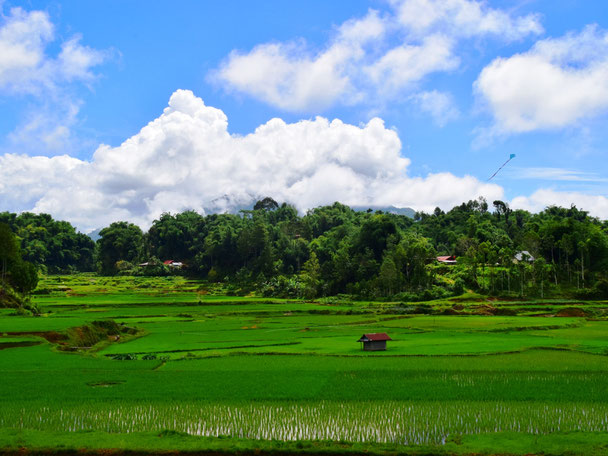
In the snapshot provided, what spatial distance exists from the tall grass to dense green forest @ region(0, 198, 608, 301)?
60214 millimetres

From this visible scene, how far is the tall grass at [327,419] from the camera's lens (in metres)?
14.6

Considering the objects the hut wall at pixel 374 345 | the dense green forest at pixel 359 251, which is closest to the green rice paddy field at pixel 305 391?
the hut wall at pixel 374 345

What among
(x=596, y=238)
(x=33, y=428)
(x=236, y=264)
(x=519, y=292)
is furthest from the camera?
(x=236, y=264)

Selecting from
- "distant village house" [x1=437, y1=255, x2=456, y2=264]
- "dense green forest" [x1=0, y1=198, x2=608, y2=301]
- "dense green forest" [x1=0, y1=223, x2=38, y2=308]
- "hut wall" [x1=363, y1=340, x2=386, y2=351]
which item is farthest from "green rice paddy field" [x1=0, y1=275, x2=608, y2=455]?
"distant village house" [x1=437, y1=255, x2=456, y2=264]

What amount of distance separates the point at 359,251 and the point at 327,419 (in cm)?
8489

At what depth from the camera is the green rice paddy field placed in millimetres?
13648

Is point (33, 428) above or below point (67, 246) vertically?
below

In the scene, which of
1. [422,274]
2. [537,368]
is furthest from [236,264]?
[537,368]

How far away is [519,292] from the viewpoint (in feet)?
241

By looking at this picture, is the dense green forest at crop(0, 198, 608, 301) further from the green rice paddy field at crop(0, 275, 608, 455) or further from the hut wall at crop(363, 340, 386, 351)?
the hut wall at crop(363, 340, 386, 351)

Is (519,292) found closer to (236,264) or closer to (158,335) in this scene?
(158,335)

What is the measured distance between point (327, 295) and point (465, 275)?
26938 millimetres

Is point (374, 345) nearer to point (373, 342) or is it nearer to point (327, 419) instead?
point (373, 342)

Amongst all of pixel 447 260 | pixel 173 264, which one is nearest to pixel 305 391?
pixel 447 260
